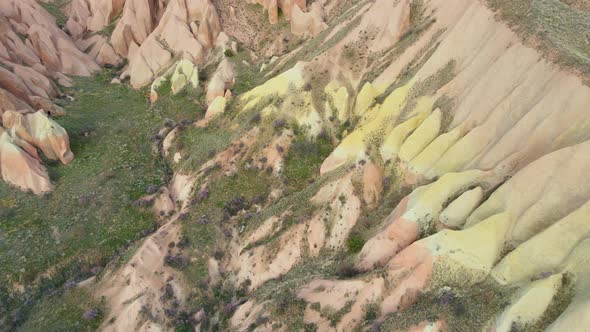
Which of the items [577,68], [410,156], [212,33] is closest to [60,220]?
[410,156]

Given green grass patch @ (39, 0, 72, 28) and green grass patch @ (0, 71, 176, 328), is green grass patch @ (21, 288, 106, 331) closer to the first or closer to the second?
green grass patch @ (0, 71, 176, 328)

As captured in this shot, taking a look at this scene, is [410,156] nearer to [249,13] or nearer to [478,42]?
[478,42]

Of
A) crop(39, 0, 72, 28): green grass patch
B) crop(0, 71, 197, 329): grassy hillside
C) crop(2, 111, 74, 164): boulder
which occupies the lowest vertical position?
crop(0, 71, 197, 329): grassy hillside

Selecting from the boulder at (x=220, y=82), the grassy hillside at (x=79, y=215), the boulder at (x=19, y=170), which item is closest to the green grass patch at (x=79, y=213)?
the grassy hillside at (x=79, y=215)

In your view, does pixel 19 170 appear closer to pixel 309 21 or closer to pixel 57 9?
pixel 309 21

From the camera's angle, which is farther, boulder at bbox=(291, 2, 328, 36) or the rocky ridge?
boulder at bbox=(291, 2, 328, 36)

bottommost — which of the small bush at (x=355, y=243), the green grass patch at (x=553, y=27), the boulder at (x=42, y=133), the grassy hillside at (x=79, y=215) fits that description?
the grassy hillside at (x=79, y=215)

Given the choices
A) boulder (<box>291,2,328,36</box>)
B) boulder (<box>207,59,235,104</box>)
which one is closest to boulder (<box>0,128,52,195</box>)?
boulder (<box>207,59,235,104</box>)

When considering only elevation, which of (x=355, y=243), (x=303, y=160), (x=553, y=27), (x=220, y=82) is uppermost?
(x=553, y=27)

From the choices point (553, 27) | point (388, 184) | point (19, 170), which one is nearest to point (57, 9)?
point (19, 170)

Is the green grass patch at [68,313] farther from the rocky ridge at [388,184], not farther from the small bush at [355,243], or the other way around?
the small bush at [355,243]

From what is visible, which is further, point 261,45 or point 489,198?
point 261,45
